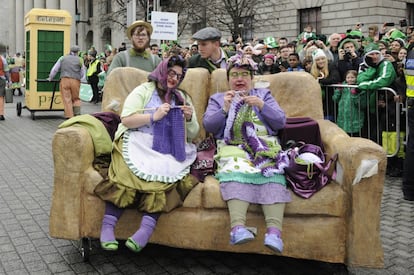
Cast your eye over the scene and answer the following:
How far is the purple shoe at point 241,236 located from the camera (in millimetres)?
3617

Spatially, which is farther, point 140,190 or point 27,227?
point 27,227

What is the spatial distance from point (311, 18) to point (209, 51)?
84.8 ft

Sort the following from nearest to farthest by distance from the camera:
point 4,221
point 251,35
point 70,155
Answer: point 70,155, point 4,221, point 251,35

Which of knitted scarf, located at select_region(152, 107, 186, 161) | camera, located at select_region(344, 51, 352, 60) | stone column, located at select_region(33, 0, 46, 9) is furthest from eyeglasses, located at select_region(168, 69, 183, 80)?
stone column, located at select_region(33, 0, 46, 9)

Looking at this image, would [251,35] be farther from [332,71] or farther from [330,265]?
[330,265]

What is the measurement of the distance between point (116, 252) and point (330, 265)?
1.81 meters

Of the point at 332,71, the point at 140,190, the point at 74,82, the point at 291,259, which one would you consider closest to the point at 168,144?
the point at 140,190

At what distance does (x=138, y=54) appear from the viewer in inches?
236

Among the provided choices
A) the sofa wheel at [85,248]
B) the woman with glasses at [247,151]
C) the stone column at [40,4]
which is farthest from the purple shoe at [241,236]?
the stone column at [40,4]

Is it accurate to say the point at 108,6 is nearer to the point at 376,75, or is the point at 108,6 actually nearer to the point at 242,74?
the point at 376,75

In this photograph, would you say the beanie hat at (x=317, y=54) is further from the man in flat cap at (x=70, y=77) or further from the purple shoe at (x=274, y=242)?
the man in flat cap at (x=70, y=77)

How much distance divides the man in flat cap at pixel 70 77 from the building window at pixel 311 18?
1935 cm

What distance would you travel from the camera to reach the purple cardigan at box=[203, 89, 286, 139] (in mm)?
4372

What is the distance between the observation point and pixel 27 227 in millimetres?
5020
